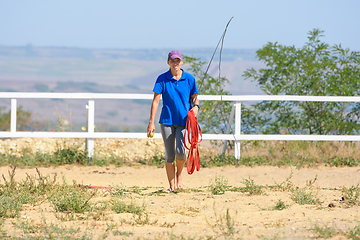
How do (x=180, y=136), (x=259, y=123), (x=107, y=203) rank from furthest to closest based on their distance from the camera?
(x=259, y=123) < (x=180, y=136) < (x=107, y=203)

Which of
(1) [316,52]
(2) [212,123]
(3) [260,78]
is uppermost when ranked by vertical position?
(1) [316,52]

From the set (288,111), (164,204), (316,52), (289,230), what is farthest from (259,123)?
(289,230)

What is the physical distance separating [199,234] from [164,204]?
1.28 m

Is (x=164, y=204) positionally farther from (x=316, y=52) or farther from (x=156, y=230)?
(x=316, y=52)

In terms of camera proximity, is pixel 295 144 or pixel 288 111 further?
pixel 288 111

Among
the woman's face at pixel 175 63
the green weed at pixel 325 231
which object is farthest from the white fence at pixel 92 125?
the green weed at pixel 325 231

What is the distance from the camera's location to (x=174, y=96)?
5.75 m

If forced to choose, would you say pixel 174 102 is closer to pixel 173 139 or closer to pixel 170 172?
pixel 173 139

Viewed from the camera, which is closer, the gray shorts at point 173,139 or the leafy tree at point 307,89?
the gray shorts at point 173,139

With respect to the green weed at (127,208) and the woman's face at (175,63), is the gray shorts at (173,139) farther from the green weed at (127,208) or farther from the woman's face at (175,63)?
the green weed at (127,208)

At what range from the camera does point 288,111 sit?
36.4 ft

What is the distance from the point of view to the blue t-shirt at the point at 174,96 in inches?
227

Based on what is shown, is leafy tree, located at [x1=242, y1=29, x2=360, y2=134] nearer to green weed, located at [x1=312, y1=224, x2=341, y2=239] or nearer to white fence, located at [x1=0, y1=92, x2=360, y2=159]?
white fence, located at [x1=0, y1=92, x2=360, y2=159]

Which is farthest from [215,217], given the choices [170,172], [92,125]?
[92,125]
